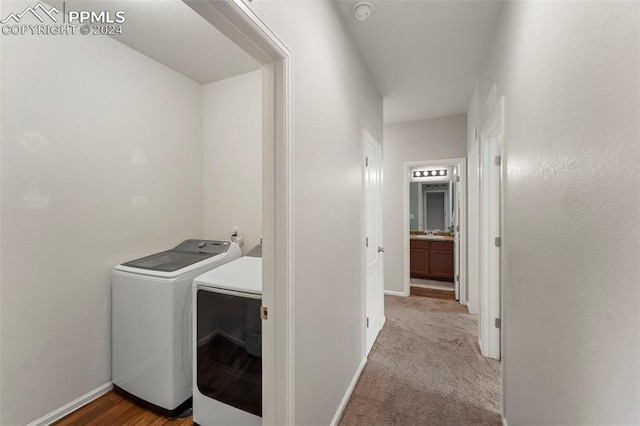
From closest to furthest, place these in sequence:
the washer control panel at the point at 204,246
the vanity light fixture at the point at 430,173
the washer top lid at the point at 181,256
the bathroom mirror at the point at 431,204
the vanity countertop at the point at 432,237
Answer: the washer top lid at the point at 181,256
the washer control panel at the point at 204,246
the vanity countertop at the point at 432,237
the vanity light fixture at the point at 430,173
the bathroom mirror at the point at 431,204

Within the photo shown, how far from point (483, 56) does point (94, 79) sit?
318 centimetres

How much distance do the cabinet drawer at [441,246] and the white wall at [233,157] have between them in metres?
3.43

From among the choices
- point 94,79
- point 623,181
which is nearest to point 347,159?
point 623,181

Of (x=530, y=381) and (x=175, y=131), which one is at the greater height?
(x=175, y=131)

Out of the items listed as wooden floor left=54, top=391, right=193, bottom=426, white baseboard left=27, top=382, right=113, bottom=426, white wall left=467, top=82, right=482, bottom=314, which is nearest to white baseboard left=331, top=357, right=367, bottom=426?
wooden floor left=54, top=391, right=193, bottom=426

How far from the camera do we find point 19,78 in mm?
1578

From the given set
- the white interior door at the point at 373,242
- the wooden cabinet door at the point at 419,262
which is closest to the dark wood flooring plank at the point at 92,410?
the white interior door at the point at 373,242

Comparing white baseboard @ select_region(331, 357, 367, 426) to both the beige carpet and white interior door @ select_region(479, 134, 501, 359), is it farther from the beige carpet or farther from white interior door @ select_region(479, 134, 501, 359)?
white interior door @ select_region(479, 134, 501, 359)

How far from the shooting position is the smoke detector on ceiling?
5.45ft

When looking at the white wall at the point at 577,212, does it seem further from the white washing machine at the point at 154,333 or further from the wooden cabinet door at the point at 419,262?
the wooden cabinet door at the point at 419,262

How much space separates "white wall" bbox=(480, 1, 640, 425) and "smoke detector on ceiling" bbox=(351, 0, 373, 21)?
831 mm

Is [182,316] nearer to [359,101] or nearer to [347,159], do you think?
[347,159]

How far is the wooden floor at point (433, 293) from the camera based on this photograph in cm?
405

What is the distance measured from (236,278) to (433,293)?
363cm
